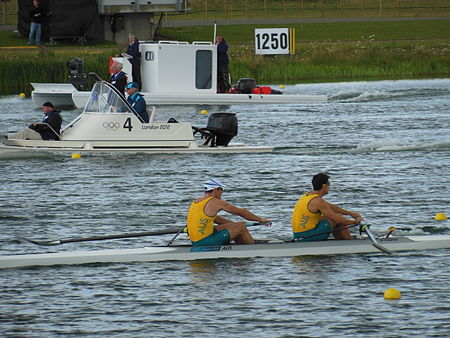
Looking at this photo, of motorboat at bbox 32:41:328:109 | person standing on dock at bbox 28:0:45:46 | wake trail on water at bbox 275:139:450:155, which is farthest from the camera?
person standing on dock at bbox 28:0:45:46

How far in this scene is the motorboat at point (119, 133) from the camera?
25.8 metres

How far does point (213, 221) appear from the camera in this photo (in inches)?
615

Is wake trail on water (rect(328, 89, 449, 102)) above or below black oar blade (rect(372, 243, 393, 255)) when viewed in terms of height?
above

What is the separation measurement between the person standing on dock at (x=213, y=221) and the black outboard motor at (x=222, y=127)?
32.8 ft

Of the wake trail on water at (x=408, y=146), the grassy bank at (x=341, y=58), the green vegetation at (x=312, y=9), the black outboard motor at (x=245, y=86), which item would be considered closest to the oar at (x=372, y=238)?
the wake trail on water at (x=408, y=146)

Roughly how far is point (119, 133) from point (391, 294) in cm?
1335

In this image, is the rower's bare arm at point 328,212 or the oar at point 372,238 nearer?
the rower's bare arm at point 328,212

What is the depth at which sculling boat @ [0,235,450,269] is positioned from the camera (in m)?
15.8

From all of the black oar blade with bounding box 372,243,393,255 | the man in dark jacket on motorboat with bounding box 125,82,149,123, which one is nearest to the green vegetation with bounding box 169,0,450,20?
the man in dark jacket on motorboat with bounding box 125,82,149,123

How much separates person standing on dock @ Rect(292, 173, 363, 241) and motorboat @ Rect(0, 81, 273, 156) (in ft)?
32.8

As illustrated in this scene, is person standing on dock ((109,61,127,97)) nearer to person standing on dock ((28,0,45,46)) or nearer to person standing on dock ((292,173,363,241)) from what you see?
person standing on dock ((292,173,363,241))

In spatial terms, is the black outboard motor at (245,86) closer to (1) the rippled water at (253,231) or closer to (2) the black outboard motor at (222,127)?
(1) the rippled water at (253,231)

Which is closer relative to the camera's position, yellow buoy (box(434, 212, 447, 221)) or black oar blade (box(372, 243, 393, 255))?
black oar blade (box(372, 243, 393, 255))

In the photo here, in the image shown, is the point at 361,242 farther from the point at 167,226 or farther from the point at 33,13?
the point at 33,13
